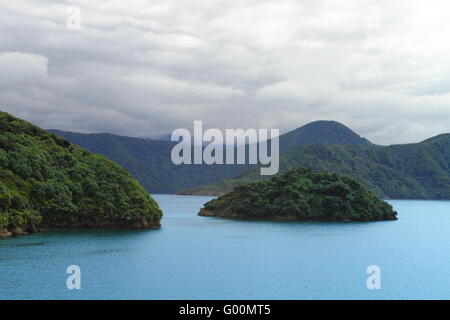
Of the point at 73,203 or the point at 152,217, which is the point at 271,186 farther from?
the point at 73,203

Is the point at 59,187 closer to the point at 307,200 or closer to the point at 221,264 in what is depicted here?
the point at 221,264

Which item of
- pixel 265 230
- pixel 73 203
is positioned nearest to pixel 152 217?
pixel 73 203

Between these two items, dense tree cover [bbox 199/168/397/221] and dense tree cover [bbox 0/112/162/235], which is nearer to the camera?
dense tree cover [bbox 0/112/162/235]

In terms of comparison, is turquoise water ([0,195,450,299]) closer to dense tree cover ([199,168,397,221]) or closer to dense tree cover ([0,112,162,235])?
dense tree cover ([0,112,162,235])

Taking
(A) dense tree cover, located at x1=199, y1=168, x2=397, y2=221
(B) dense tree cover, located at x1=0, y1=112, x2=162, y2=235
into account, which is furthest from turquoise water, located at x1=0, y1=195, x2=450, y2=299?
(A) dense tree cover, located at x1=199, y1=168, x2=397, y2=221

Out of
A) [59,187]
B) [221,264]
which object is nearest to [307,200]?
[59,187]

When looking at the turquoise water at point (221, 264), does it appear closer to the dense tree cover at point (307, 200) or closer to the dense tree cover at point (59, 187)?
the dense tree cover at point (59, 187)
